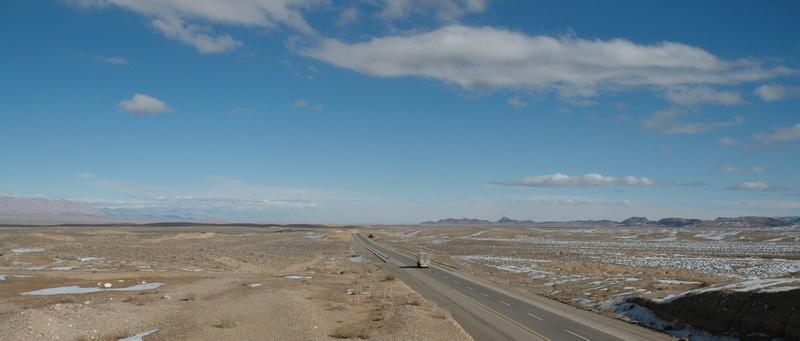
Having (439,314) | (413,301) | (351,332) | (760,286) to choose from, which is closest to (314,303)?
(413,301)

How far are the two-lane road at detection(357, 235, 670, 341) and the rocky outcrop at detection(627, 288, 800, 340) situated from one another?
2.82m

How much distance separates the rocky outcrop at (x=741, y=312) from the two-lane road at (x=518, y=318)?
282cm

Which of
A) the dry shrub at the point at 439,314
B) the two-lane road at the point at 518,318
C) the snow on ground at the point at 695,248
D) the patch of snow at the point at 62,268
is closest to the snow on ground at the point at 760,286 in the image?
the two-lane road at the point at 518,318

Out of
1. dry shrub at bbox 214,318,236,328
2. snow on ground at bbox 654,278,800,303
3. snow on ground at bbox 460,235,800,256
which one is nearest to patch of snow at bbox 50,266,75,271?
dry shrub at bbox 214,318,236,328

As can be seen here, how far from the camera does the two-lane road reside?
23938mm

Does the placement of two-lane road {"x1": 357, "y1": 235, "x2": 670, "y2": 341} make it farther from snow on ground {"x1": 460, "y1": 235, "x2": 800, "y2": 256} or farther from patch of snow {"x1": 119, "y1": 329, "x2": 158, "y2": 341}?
snow on ground {"x1": 460, "y1": 235, "x2": 800, "y2": 256}

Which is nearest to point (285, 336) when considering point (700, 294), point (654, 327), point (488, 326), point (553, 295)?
point (488, 326)

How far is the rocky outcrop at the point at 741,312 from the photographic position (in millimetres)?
22684

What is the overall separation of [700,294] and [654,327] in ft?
12.3

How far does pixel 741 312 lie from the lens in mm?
25000

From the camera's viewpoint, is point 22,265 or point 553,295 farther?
point 22,265

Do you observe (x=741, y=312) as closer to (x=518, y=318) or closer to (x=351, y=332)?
(x=518, y=318)

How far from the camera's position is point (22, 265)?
2106 inches

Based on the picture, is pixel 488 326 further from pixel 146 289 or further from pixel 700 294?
pixel 146 289
